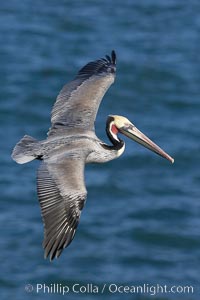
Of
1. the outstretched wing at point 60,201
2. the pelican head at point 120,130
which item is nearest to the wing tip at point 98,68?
the pelican head at point 120,130

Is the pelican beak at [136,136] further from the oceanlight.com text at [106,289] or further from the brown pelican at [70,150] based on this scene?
the oceanlight.com text at [106,289]

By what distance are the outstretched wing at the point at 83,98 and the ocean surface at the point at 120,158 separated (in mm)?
7040

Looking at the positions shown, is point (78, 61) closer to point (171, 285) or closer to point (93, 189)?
point (93, 189)

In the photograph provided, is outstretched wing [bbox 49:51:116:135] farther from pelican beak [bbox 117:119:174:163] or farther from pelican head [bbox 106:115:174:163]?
pelican beak [bbox 117:119:174:163]

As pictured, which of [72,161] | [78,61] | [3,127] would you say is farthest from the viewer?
[78,61]

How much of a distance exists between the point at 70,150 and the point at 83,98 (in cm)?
153

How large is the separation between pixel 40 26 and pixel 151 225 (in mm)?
9916

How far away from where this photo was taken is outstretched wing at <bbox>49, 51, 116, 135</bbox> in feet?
44.1

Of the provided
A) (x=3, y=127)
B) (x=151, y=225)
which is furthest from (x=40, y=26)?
(x=151, y=225)

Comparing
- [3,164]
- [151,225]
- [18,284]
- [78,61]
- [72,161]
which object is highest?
[78,61]

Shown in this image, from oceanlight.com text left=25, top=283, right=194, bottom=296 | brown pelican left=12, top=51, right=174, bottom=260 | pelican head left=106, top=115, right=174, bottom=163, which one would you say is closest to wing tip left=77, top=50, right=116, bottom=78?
brown pelican left=12, top=51, right=174, bottom=260

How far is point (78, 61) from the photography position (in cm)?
2908

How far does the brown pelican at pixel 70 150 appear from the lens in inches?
456

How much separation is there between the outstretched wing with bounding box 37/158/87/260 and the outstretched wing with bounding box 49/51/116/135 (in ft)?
4.43
